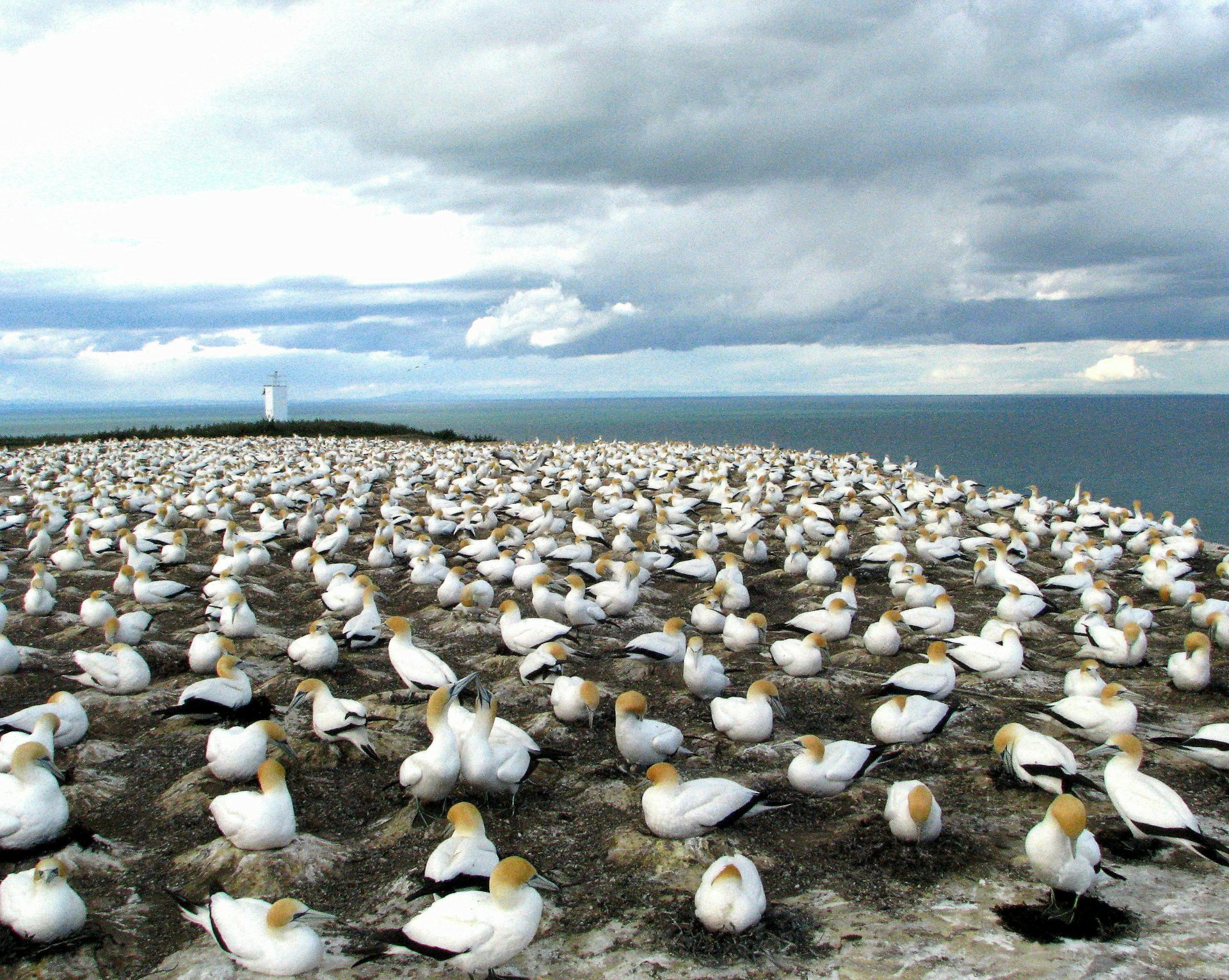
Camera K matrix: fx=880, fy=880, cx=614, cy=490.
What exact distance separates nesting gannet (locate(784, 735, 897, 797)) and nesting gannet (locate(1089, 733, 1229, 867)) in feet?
5.10

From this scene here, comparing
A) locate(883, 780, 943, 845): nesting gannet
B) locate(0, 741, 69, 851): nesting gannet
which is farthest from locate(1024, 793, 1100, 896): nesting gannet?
locate(0, 741, 69, 851): nesting gannet

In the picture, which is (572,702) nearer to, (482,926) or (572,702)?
(572,702)

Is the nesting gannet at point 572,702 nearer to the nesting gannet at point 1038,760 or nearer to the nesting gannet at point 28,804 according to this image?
the nesting gannet at point 1038,760

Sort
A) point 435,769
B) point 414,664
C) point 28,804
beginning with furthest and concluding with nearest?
point 414,664
point 435,769
point 28,804

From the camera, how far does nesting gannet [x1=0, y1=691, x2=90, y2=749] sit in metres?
6.64

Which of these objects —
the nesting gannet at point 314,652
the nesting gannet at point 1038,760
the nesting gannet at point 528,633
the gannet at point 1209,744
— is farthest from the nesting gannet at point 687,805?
the nesting gannet at point 314,652

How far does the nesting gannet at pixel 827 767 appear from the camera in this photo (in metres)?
6.19

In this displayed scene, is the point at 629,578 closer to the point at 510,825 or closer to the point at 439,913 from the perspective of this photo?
the point at 510,825

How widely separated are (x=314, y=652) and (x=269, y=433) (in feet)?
146

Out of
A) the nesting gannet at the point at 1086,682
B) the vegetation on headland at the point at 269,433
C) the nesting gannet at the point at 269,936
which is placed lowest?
the nesting gannet at the point at 269,936

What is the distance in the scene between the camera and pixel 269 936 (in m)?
4.44

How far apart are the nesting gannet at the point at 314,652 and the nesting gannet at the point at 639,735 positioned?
3.55m

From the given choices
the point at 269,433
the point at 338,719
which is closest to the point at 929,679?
the point at 338,719

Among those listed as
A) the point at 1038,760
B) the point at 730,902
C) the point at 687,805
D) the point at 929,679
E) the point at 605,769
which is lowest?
the point at 605,769
